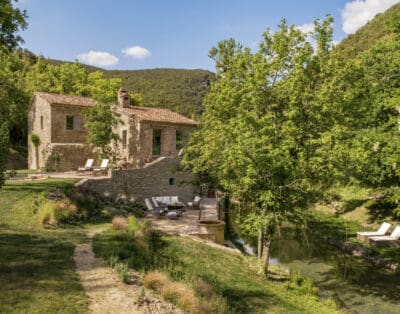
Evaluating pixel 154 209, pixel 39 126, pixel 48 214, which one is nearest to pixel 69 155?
pixel 39 126

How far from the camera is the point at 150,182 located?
20859 mm

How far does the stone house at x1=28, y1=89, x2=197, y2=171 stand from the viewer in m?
23.6

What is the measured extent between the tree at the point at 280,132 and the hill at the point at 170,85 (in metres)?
50.9

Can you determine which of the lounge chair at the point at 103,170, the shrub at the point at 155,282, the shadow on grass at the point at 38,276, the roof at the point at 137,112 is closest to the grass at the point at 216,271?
the shrub at the point at 155,282

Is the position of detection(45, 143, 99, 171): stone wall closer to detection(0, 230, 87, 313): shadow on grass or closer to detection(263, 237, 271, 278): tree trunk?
detection(0, 230, 87, 313): shadow on grass

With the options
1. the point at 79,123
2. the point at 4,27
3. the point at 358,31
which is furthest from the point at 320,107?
the point at 358,31

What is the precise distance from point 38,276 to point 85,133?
20.6 metres

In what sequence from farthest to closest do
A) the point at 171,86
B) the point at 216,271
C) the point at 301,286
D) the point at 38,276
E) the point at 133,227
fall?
the point at 171,86, the point at 133,227, the point at 301,286, the point at 216,271, the point at 38,276

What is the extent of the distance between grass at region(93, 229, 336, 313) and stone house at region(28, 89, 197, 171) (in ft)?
36.9

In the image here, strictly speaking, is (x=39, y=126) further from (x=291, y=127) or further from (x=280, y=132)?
(x=291, y=127)

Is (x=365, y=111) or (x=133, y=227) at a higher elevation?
(x=365, y=111)

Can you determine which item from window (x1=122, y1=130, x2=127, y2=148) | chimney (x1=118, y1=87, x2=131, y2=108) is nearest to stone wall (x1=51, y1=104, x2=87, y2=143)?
chimney (x1=118, y1=87, x2=131, y2=108)

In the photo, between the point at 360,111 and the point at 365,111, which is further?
the point at 365,111

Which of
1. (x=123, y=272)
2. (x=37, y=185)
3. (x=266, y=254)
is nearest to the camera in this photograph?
(x=123, y=272)
